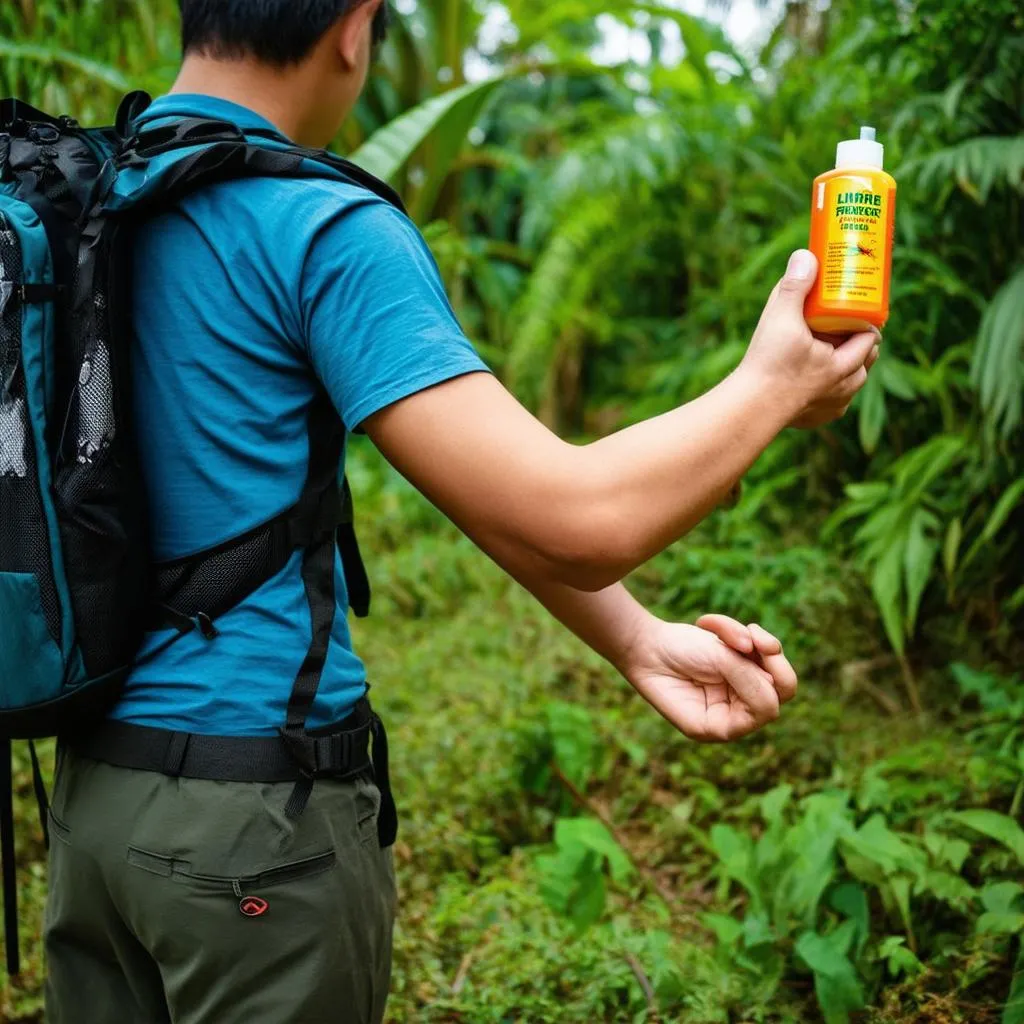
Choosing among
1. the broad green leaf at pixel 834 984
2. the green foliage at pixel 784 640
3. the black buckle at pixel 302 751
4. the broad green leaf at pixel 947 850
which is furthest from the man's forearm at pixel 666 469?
→ the broad green leaf at pixel 947 850

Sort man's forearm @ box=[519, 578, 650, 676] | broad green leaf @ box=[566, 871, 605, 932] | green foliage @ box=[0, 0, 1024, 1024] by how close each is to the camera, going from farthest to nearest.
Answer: broad green leaf @ box=[566, 871, 605, 932], green foliage @ box=[0, 0, 1024, 1024], man's forearm @ box=[519, 578, 650, 676]

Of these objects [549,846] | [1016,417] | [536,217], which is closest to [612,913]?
[549,846]

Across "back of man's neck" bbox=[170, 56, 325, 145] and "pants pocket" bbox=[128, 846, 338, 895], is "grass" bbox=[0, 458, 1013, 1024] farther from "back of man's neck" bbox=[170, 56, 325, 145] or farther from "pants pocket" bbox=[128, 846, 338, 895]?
"back of man's neck" bbox=[170, 56, 325, 145]

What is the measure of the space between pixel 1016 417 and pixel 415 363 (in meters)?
2.56

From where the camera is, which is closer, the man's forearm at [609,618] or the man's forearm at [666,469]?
the man's forearm at [666,469]

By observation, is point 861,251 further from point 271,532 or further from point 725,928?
point 725,928

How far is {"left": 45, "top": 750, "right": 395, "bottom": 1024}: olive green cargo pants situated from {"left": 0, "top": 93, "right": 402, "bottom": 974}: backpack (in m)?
0.10

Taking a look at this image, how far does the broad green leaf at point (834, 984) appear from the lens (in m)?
2.32

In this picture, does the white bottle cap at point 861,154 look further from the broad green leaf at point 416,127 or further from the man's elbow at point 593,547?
the broad green leaf at point 416,127

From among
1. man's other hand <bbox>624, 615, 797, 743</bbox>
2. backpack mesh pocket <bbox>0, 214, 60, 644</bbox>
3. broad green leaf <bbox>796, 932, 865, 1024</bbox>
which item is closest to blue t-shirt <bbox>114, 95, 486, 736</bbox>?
backpack mesh pocket <bbox>0, 214, 60, 644</bbox>

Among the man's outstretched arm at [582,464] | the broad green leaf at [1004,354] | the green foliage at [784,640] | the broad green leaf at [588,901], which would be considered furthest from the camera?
the broad green leaf at [1004,354]

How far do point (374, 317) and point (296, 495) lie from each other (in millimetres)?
278

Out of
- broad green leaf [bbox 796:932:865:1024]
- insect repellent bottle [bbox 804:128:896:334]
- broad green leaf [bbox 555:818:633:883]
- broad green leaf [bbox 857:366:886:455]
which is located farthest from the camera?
broad green leaf [bbox 857:366:886:455]

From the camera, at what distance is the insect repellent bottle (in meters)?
1.22
